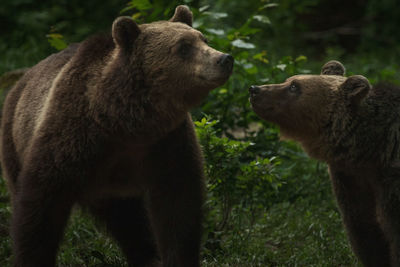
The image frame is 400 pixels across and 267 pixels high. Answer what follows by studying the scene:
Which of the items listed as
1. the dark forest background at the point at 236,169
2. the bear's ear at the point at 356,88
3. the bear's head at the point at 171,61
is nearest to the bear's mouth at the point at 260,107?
the dark forest background at the point at 236,169

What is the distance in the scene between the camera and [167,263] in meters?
4.66

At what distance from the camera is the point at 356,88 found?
4840mm

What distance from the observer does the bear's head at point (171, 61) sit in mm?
4137

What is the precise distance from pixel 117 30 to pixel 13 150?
1.62 m

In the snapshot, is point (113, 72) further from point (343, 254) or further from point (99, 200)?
point (343, 254)

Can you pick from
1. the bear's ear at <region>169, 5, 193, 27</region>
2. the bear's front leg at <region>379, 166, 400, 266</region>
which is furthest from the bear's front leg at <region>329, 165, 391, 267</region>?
the bear's ear at <region>169, 5, 193, 27</region>

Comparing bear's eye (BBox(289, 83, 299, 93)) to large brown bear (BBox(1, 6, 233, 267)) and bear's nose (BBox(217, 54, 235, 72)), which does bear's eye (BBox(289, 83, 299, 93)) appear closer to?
large brown bear (BBox(1, 6, 233, 267))

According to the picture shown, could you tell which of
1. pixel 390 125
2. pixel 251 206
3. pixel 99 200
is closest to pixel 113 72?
pixel 99 200

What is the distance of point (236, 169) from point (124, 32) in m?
2.11

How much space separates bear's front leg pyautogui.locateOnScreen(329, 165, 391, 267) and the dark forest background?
21.9 inches

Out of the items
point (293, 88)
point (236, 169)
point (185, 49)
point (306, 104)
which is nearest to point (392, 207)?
point (306, 104)

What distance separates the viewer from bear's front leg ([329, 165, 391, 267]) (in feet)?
16.0

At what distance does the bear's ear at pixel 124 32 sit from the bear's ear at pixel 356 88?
5.74 feet

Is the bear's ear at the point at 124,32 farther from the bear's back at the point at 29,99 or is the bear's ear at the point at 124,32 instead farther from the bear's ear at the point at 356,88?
the bear's ear at the point at 356,88
